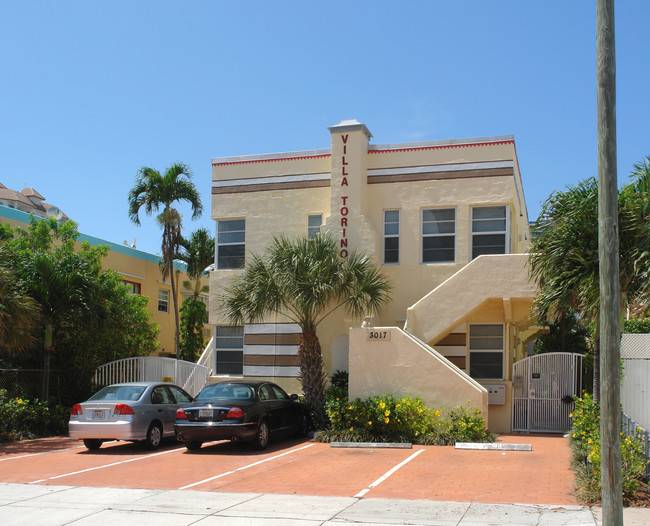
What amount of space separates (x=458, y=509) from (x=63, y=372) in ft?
47.3

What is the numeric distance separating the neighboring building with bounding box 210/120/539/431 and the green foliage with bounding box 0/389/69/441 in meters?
5.84

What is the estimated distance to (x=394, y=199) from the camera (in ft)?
71.0

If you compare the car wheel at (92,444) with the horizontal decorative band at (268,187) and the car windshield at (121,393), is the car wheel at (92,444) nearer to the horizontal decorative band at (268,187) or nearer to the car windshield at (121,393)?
the car windshield at (121,393)

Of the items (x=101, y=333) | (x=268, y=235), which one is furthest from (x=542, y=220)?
(x=101, y=333)

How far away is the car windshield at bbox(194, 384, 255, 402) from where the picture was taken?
15.2m

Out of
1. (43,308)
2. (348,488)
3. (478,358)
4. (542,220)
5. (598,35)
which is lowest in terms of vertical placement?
(348,488)

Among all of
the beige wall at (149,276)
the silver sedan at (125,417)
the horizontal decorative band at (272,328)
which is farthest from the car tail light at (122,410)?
the beige wall at (149,276)

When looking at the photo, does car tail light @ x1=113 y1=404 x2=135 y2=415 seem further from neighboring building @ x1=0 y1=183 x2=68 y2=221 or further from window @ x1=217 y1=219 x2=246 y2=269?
neighboring building @ x1=0 y1=183 x2=68 y2=221

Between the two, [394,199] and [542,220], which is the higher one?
[394,199]

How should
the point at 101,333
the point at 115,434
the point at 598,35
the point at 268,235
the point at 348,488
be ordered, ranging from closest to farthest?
the point at 598,35 → the point at 348,488 → the point at 115,434 → the point at 101,333 → the point at 268,235

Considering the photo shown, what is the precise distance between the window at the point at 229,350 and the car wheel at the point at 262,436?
789 centimetres

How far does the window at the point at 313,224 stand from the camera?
22469 millimetres

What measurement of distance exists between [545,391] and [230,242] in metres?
10.8

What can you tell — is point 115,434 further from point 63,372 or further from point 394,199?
point 394,199
